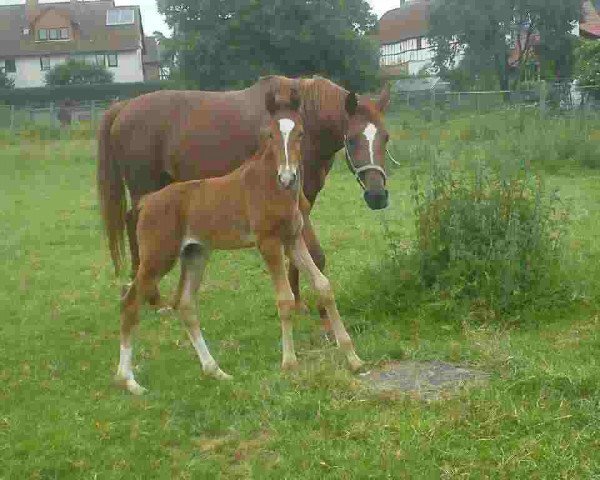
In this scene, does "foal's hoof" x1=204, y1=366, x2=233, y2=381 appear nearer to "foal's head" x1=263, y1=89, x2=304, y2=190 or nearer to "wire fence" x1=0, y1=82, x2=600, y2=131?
"foal's head" x1=263, y1=89, x2=304, y2=190

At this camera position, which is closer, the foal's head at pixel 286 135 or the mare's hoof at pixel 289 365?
the foal's head at pixel 286 135

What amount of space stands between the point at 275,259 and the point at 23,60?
60039mm

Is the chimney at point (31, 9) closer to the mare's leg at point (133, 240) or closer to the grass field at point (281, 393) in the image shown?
the grass field at point (281, 393)

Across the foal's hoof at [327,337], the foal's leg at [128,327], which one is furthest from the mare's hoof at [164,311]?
the foal's leg at [128,327]

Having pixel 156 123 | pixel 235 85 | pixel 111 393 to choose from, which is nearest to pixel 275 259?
pixel 111 393

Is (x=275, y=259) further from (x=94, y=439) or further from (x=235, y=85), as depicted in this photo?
(x=235, y=85)

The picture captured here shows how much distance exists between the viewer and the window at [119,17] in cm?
6275

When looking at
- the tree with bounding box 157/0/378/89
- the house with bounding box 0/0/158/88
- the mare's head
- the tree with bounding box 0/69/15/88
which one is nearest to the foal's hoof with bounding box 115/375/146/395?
the mare's head

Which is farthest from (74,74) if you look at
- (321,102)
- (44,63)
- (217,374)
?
(217,374)

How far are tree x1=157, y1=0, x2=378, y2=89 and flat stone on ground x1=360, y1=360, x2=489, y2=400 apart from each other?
74.5ft

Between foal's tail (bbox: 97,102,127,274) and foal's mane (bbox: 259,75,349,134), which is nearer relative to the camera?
foal's mane (bbox: 259,75,349,134)

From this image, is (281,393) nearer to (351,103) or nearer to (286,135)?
(286,135)

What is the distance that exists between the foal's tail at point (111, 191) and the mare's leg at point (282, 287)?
8.21 feet

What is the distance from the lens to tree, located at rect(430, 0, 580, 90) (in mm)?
40219
